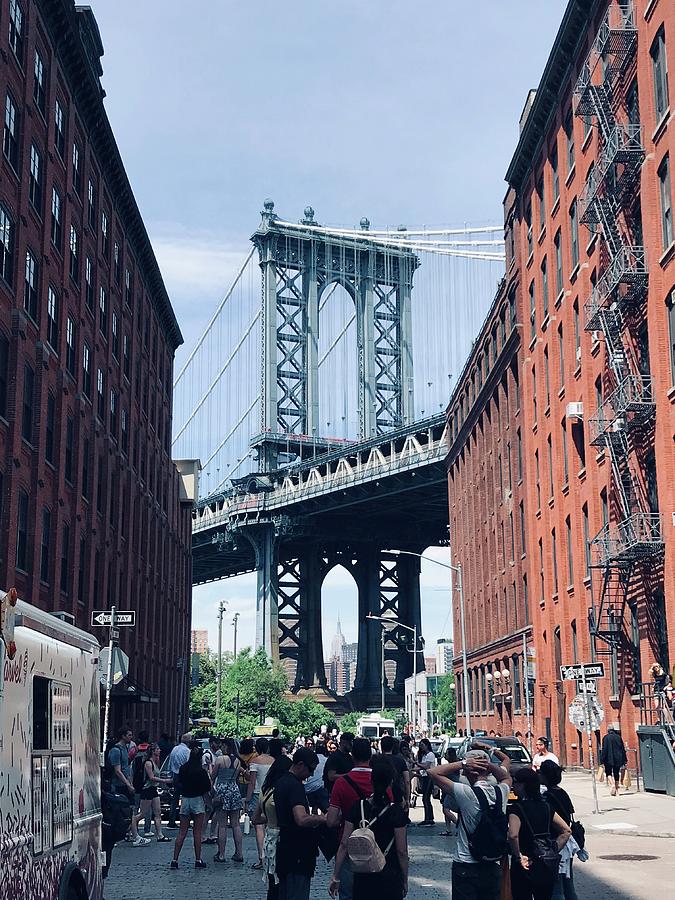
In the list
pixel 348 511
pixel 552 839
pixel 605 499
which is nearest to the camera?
pixel 552 839

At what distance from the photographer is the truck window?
9117 mm

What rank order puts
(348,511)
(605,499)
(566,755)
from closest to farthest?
(605,499), (566,755), (348,511)

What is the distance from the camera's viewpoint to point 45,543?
3706cm

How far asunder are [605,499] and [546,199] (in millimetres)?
15026

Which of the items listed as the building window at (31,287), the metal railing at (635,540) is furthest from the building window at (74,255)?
the metal railing at (635,540)

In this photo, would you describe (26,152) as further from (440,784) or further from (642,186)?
(440,784)

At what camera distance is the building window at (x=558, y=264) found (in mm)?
47688

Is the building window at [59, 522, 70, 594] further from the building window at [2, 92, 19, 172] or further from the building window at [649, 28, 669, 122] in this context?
the building window at [649, 28, 669, 122]

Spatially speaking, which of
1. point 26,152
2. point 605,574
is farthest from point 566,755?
point 26,152

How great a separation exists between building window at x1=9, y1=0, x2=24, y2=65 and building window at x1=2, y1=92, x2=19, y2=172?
1.81 m

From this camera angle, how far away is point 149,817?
2469 centimetres

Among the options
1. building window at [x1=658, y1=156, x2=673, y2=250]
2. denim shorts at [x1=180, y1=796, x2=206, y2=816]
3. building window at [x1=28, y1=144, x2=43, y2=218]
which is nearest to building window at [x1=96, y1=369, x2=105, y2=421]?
building window at [x1=28, y1=144, x2=43, y2=218]

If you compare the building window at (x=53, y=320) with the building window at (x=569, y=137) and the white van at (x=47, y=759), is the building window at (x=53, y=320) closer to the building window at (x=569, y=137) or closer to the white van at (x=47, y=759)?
the building window at (x=569, y=137)

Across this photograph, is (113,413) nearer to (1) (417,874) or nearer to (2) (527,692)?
(2) (527,692)
